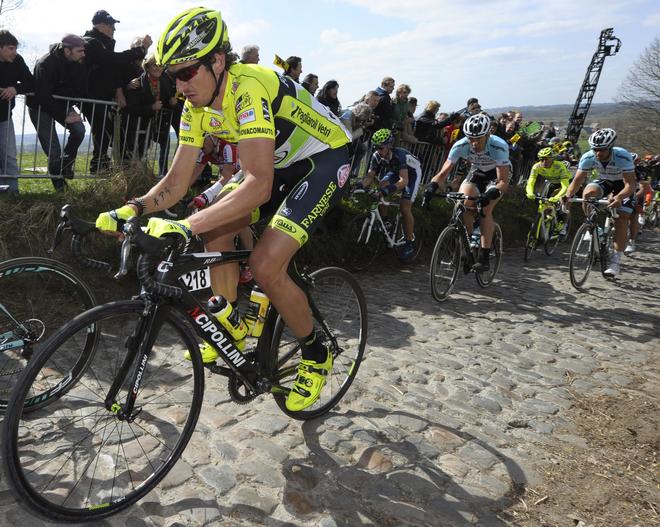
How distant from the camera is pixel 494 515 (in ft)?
10.0

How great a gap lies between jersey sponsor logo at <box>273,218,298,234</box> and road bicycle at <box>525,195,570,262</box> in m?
9.60

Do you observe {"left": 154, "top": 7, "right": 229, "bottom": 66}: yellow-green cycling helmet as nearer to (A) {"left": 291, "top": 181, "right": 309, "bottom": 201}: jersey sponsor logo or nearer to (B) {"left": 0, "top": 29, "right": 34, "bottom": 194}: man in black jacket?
(A) {"left": 291, "top": 181, "right": 309, "bottom": 201}: jersey sponsor logo

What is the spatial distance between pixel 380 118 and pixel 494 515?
9465 millimetres

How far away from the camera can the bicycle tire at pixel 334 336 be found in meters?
3.69

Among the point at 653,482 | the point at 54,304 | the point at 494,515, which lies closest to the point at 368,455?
the point at 494,515

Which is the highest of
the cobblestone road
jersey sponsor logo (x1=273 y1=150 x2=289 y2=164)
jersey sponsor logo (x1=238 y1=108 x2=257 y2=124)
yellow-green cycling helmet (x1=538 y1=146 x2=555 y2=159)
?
yellow-green cycling helmet (x1=538 y1=146 x2=555 y2=159)

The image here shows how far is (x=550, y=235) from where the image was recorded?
12.2 m

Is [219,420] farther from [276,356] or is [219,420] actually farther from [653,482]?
[653,482]

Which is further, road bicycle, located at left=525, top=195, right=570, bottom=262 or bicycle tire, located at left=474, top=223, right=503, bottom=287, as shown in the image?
road bicycle, located at left=525, top=195, right=570, bottom=262

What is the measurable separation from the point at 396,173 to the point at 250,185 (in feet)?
22.2

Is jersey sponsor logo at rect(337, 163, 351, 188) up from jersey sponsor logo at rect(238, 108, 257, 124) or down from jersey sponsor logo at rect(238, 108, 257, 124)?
down

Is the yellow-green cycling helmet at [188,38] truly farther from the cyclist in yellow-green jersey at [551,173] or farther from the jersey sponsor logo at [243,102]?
the cyclist in yellow-green jersey at [551,173]

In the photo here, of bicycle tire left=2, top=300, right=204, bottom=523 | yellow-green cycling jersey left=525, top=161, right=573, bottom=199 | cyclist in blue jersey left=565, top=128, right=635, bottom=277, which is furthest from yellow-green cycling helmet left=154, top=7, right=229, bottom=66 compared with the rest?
yellow-green cycling jersey left=525, top=161, right=573, bottom=199

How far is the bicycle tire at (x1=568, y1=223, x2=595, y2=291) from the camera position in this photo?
30.3 feet
